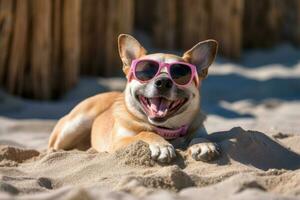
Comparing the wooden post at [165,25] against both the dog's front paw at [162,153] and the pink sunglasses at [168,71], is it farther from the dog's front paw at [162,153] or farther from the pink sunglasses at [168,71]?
the dog's front paw at [162,153]

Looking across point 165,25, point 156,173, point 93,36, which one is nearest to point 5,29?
point 93,36

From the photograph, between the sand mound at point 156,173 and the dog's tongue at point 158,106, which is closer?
the sand mound at point 156,173

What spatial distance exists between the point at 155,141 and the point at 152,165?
30cm

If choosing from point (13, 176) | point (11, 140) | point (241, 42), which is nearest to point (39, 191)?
point (13, 176)

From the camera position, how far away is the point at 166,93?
230 inches

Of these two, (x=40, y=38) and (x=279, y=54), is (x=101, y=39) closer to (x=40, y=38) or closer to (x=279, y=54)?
(x=40, y=38)

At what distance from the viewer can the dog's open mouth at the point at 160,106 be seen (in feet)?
19.4

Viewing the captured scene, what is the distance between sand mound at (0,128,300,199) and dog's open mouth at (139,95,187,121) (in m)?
0.36

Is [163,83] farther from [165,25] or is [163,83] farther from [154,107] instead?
[165,25]

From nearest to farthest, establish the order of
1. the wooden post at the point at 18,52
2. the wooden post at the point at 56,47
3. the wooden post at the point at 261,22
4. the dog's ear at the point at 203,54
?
the dog's ear at the point at 203,54 < the wooden post at the point at 18,52 < the wooden post at the point at 56,47 < the wooden post at the point at 261,22

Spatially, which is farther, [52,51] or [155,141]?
[52,51]

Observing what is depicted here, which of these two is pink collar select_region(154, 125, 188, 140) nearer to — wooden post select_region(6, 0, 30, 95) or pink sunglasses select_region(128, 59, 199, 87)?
pink sunglasses select_region(128, 59, 199, 87)

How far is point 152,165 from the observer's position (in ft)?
17.8

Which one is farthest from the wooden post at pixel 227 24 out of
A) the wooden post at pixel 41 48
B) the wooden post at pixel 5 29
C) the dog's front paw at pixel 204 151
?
the dog's front paw at pixel 204 151
